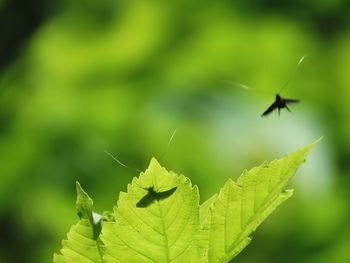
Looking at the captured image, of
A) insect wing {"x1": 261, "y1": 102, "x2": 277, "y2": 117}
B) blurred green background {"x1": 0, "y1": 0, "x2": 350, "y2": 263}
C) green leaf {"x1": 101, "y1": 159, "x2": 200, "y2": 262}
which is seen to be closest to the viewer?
green leaf {"x1": 101, "y1": 159, "x2": 200, "y2": 262}

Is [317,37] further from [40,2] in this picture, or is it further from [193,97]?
[40,2]

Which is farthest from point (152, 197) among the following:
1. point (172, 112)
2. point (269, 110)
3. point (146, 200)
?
point (172, 112)

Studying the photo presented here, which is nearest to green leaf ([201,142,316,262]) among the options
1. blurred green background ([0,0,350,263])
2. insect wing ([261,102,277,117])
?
insect wing ([261,102,277,117])

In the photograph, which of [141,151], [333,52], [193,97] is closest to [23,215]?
[141,151]

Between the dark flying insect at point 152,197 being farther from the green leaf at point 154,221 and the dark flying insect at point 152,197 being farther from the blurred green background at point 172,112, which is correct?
the blurred green background at point 172,112

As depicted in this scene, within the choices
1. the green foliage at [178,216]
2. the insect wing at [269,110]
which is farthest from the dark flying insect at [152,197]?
the insect wing at [269,110]

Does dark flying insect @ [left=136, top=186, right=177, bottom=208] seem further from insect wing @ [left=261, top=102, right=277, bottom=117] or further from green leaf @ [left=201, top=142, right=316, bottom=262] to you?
insect wing @ [left=261, top=102, right=277, bottom=117]

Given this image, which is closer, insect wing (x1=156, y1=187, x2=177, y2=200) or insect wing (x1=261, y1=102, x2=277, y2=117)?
insect wing (x1=156, y1=187, x2=177, y2=200)
